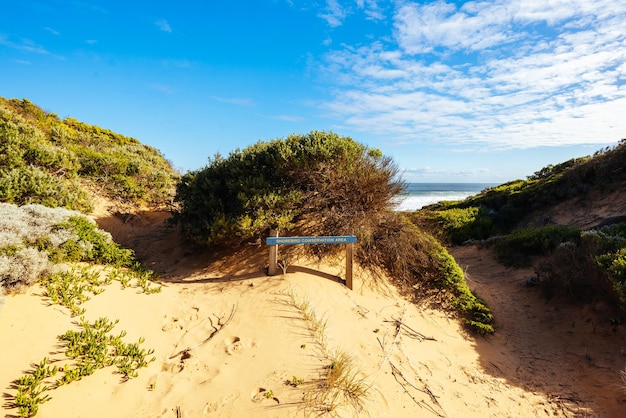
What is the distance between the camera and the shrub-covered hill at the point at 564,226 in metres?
6.41

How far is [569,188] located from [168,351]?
17.2 meters

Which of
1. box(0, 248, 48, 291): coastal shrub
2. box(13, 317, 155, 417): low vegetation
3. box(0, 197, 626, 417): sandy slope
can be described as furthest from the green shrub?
box(13, 317, 155, 417): low vegetation

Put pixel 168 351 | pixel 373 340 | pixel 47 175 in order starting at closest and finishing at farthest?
pixel 168 351 → pixel 373 340 → pixel 47 175

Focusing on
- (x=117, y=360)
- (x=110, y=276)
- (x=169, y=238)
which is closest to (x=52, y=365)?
(x=117, y=360)

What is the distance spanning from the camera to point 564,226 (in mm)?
10141

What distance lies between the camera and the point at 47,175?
788 centimetres

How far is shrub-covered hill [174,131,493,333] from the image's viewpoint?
266 inches

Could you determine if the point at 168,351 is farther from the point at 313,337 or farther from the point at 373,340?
the point at 373,340

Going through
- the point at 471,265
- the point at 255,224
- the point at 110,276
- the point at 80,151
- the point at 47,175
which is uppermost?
the point at 80,151

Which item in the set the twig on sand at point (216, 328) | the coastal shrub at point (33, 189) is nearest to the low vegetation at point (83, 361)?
the twig on sand at point (216, 328)

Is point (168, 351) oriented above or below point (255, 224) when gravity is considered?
below

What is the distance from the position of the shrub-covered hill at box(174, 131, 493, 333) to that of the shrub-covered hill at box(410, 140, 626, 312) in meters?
1.47

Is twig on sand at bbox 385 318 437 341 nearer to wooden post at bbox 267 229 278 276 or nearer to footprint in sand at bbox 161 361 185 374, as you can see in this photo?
wooden post at bbox 267 229 278 276

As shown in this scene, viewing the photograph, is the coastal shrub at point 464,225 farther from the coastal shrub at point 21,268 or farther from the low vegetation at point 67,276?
the coastal shrub at point 21,268
